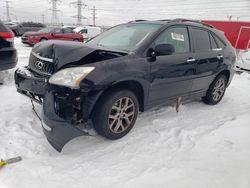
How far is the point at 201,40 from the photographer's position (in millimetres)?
4219

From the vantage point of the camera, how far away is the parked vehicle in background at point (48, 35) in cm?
1465

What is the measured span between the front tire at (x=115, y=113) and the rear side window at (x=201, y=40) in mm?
1735

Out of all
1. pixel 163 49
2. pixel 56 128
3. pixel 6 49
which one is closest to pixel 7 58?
pixel 6 49

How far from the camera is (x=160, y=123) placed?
370 cm

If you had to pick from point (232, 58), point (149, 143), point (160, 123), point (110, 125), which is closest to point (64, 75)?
point (110, 125)

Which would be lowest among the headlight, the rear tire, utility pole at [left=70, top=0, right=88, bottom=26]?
the rear tire

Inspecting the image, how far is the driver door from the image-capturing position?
3346 millimetres

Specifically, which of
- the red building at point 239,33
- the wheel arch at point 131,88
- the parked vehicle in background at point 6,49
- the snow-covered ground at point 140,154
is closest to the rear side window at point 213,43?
the snow-covered ground at point 140,154

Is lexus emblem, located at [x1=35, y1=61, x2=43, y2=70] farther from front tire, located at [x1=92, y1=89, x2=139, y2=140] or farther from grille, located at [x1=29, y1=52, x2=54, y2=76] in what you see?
front tire, located at [x1=92, y1=89, x2=139, y2=140]

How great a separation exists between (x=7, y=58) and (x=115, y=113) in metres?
2.80

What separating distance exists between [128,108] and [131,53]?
74cm

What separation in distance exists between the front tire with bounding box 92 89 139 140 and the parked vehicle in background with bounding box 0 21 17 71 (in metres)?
2.68

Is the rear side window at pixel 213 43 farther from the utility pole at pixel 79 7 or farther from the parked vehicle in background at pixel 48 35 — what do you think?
the utility pole at pixel 79 7

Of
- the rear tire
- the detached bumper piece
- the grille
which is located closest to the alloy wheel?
the detached bumper piece
